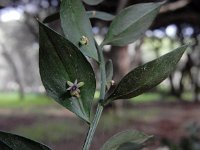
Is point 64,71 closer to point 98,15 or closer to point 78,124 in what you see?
point 98,15

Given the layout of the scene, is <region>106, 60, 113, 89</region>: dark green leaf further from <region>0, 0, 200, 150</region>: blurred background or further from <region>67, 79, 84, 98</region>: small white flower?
<region>0, 0, 200, 150</region>: blurred background

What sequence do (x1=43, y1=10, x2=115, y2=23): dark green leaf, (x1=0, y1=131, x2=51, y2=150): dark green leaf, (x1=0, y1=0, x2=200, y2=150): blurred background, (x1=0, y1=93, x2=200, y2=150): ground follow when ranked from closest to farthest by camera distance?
1. (x1=0, y1=131, x2=51, y2=150): dark green leaf
2. (x1=43, y1=10, x2=115, y2=23): dark green leaf
3. (x1=0, y1=0, x2=200, y2=150): blurred background
4. (x1=0, y1=93, x2=200, y2=150): ground

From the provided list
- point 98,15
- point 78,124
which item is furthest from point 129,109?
point 98,15

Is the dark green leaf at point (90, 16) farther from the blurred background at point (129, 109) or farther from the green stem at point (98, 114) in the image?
the blurred background at point (129, 109)

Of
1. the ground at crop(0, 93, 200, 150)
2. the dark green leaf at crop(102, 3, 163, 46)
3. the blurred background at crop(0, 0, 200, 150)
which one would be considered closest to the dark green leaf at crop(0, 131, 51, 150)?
the dark green leaf at crop(102, 3, 163, 46)

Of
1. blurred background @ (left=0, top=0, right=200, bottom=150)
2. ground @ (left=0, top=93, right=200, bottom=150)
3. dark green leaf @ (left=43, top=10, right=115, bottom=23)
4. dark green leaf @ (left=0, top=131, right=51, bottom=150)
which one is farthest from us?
ground @ (left=0, top=93, right=200, bottom=150)

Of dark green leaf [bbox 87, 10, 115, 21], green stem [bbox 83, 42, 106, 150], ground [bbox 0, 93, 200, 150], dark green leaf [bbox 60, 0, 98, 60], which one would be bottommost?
ground [bbox 0, 93, 200, 150]
